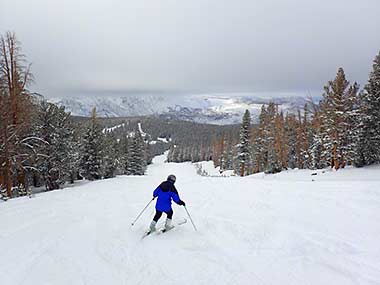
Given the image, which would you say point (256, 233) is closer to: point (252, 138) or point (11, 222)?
point (11, 222)

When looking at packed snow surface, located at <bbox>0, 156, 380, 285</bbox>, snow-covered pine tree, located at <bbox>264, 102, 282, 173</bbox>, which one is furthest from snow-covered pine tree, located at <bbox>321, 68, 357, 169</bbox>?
packed snow surface, located at <bbox>0, 156, 380, 285</bbox>

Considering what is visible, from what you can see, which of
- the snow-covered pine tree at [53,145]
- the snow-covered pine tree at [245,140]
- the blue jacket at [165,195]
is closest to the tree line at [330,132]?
the snow-covered pine tree at [245,140]

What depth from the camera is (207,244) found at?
7137 mm

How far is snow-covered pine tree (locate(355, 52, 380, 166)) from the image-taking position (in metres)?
24.7

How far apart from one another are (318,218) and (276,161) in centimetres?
2996

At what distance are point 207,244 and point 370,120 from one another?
24.0 metres

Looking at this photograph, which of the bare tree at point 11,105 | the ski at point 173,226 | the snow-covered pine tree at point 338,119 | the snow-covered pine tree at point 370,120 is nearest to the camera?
the ski at point 173,226

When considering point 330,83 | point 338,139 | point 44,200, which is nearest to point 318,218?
point 44,200

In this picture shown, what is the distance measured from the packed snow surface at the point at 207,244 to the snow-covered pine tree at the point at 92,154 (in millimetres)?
17525

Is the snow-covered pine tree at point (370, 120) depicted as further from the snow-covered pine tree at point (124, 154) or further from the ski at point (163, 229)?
the snow-covered pine tree at point (124, 154)

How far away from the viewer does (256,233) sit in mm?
7836

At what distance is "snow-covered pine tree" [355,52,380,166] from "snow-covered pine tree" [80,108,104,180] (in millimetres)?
25703

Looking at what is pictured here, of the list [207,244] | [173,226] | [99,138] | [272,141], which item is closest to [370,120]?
[272,141]

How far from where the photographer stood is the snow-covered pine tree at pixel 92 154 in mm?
29156
